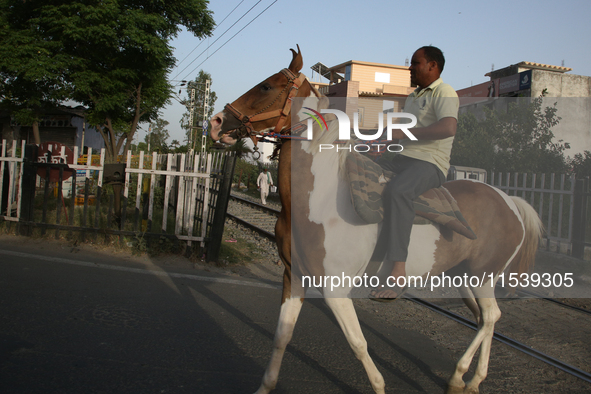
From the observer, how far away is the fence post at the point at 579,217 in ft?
16.4

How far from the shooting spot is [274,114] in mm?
3145

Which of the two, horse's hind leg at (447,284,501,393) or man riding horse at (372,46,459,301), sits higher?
man riding horse at (372,46,459,301)

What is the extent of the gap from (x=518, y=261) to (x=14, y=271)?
638cm

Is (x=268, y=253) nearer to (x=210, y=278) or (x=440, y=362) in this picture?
(x=210, y=278)

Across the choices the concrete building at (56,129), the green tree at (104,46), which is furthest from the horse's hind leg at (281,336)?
the concrete building at (56,129)

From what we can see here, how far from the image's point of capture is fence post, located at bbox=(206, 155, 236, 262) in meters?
7.45

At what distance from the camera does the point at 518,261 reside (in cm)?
356

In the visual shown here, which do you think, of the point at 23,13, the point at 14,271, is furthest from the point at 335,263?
the point at 23,13

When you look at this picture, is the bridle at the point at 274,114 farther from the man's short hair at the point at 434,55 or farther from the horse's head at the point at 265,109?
the man's short hair at the point at 434,55

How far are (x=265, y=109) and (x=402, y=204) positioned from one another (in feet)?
4.13

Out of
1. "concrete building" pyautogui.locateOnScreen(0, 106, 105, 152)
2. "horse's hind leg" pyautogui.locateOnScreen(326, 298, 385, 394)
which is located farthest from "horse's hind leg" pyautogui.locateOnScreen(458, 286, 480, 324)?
"concrete building" pyautogui.locateOnScreen(0, 106, 105, 152)

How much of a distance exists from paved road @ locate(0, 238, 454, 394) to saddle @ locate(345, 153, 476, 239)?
4.72 ft

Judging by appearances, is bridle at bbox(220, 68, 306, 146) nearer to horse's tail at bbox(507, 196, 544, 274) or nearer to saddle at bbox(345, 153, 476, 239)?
saddle at bbox(345, 153, 476, 239)

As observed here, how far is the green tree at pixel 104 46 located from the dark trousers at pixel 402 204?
15715 mm
